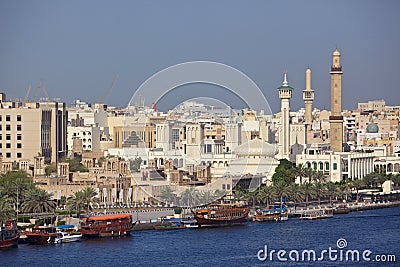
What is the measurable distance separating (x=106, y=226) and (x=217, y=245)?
9.17 ft

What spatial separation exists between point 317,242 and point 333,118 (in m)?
23.5

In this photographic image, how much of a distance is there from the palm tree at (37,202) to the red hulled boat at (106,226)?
1839 millimetres

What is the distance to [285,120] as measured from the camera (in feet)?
155

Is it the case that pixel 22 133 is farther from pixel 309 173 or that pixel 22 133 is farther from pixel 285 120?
pixel 285 120

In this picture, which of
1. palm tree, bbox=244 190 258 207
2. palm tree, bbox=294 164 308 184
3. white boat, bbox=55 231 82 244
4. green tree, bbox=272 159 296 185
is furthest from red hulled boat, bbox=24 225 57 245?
palm tree, bbox=294 164 308 184

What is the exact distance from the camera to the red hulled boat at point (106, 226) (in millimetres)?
27594

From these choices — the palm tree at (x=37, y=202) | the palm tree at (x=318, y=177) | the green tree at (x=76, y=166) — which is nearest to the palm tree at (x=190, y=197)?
the green tree at (x=76, y=166)

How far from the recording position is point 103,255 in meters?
24.6

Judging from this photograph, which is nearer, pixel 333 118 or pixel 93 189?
pixel 93 189

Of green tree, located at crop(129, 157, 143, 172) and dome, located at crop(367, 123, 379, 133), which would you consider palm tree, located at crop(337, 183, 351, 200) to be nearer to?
green tree, located at crop(129, 157, 143, 172)

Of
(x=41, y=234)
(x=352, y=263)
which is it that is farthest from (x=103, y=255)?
(x=352, y=263)

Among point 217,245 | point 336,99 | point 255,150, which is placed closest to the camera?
point 217,245

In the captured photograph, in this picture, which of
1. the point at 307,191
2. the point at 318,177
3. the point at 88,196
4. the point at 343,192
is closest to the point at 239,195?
the point at 307,191

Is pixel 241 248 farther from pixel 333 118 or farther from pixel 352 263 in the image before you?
pixel 333 118
